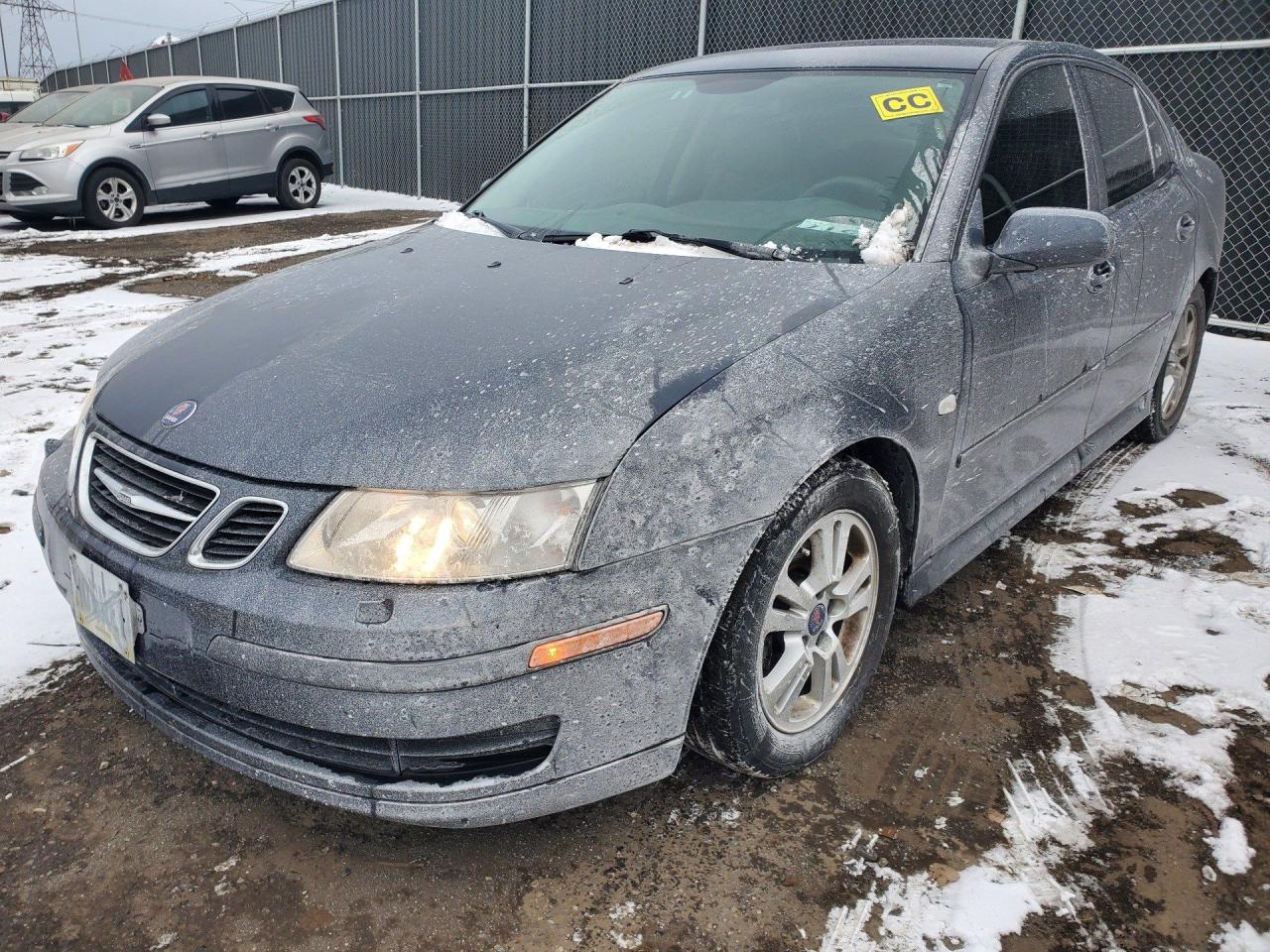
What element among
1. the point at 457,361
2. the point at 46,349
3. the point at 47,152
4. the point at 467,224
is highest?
the point at 467,224

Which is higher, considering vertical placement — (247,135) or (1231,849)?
(247,135)

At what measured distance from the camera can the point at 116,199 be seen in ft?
36.2

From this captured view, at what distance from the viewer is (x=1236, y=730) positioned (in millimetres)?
2346

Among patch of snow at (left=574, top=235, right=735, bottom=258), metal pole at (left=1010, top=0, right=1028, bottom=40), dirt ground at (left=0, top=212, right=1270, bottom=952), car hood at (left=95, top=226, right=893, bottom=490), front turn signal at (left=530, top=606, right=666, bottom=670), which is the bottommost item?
dirt ground at (left=0, top=212, right=1270, bottom=952)

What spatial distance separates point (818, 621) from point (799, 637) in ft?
0.21

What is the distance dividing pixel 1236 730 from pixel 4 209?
492 inches

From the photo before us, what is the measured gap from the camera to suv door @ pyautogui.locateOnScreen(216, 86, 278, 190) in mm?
11781

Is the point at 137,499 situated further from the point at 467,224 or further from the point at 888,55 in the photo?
the point at 888,55

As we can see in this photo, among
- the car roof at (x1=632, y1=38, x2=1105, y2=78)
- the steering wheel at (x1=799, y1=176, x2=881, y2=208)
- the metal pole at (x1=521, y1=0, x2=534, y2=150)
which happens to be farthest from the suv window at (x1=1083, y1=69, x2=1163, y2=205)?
the metal pole at (x1=521, y1=0, x2=534, y2=150)

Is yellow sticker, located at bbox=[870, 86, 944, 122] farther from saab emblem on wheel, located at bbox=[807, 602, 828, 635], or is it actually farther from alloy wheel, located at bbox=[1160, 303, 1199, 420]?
alloy wheel, located at bbox=[1160, 303, 1199, 420]

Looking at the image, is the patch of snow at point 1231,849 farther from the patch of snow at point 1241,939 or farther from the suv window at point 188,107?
the suv window at point 188,107

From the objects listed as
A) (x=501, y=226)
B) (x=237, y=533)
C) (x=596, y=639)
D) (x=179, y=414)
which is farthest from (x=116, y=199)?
(x=596, y=639)

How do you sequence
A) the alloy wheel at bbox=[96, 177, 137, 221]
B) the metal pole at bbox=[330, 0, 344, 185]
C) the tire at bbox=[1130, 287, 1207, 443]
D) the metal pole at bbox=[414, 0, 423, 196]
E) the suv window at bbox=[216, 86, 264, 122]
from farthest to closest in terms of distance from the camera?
the metal pole at bbox=[330, 0, 344, 185] → the metal pole at bbox=[414, 0, 423, 196] → the suv window at bbox=[216, 86, 264, 122] → the alloy wheel at bbox=[96, 177, 137, 221] → the tire at bbox=[1130, 287, 1207, 443]

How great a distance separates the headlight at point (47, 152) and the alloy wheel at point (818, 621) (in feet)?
36.7
